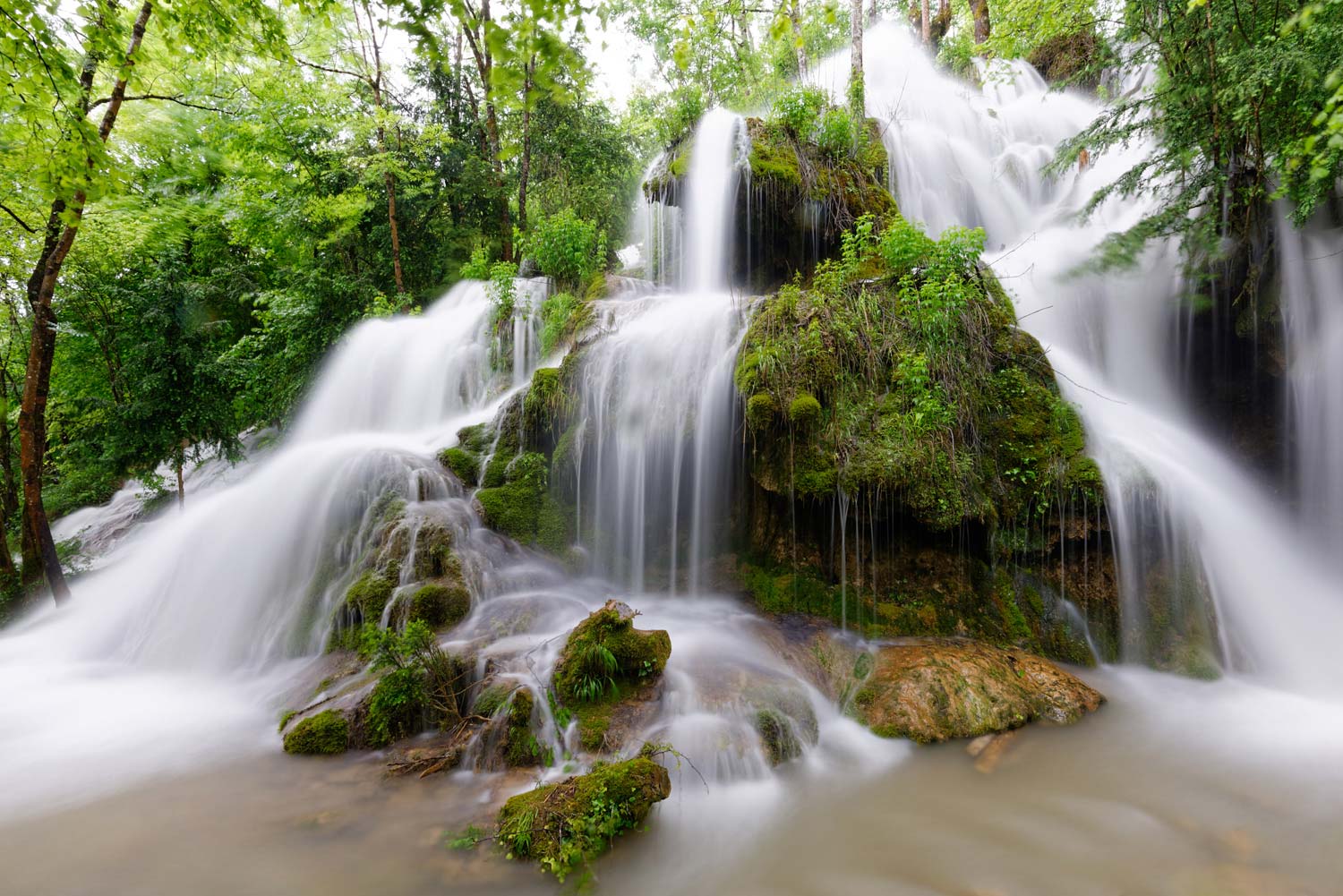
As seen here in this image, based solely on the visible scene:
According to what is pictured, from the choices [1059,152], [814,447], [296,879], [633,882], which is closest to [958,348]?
[814,447]

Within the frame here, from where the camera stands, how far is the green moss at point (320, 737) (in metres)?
3.75

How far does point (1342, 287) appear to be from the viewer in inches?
225

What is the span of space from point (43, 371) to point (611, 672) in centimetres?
716

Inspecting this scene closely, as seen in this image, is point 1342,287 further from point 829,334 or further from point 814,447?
point 814,447

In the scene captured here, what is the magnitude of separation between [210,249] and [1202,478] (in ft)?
52.9

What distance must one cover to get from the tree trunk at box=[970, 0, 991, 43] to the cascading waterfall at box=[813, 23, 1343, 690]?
195 centimetres

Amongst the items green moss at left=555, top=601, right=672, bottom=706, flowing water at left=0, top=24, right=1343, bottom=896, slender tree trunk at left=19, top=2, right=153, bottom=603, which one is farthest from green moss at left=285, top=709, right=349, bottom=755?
slender tree trunk at left=19, top=2, right=153, bottom=603

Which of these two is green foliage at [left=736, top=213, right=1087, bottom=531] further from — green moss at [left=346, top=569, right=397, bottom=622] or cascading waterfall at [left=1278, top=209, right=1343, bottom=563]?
green moss at [left=346, top=569, right=397, bottom=622]

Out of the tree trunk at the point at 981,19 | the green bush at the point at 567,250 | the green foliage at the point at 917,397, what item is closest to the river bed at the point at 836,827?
the green foliage at the point at 917,397

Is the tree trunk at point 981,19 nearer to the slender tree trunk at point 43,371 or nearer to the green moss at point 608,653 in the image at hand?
the slender tree trunk at point 43,371

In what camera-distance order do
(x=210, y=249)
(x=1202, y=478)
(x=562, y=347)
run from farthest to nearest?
(x=210, y=249) → (x=562, y=347) → (x=1202, y=478)

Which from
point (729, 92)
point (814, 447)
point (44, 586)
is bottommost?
point (44, 586)

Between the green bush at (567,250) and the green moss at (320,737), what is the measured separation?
324 inches

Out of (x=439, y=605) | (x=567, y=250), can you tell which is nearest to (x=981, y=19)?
(x=567, y=250)
